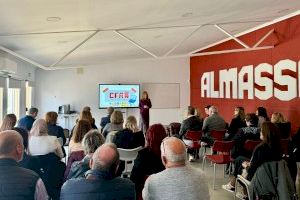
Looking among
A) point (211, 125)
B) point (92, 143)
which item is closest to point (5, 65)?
point (92, 143)

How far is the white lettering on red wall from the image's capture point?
24.2ft

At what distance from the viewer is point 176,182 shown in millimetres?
2172

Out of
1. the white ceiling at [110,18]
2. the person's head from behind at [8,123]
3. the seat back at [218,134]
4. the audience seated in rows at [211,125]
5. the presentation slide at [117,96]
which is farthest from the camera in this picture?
the presentation slide at [117,96]

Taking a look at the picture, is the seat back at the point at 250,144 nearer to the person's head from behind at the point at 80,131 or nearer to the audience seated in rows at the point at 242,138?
the audience seated in rows at the point at 242,138

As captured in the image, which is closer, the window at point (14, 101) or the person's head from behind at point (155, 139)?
the person's head from behind at point (155, 139)

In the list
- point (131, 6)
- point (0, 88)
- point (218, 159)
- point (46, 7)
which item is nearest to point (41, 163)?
point (46, 7)

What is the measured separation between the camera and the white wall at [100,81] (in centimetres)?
1172

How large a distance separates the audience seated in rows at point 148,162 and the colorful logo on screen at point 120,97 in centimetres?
868

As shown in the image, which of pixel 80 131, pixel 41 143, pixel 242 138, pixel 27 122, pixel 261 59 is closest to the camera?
pixel 41 143

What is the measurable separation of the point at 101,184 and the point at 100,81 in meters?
10.1

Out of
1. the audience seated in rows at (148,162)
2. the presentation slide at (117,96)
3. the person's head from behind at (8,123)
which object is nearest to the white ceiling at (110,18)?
the person's head from behind at (8,123)

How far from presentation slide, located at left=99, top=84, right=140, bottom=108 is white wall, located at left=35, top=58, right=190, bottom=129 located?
393 mm

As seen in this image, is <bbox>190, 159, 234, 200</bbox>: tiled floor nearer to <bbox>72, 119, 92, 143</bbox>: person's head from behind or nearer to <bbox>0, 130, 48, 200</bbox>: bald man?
<bbox>72, 119, 92, 143</bbox>: person's head from behind

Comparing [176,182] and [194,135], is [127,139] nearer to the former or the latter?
[194,135]
